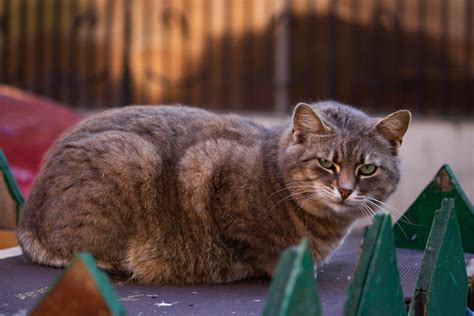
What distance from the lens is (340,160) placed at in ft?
8.96

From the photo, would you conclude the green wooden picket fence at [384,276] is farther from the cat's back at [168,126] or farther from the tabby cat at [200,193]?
the cat's back at [168,126]

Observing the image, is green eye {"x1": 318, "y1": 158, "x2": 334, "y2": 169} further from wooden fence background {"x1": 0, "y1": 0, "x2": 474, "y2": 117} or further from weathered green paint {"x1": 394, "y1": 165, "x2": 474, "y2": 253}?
wooden fence background {"x1": 0, "y1": 0, "x2": 474, "y2": 117}

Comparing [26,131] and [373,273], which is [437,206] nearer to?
[373,273]

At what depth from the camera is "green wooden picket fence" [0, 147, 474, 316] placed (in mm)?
1573

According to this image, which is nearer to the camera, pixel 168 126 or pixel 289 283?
pixel 289 283

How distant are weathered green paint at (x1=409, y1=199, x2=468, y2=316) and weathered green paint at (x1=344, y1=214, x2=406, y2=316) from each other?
29cm

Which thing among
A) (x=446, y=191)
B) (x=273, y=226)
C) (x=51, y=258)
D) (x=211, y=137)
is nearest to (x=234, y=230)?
(x=273, y=226)

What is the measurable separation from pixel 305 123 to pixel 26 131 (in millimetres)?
2347

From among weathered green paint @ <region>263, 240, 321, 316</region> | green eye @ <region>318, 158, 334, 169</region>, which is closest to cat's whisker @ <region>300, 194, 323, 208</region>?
green eye @ <region>318, 158, 334, 169</region>

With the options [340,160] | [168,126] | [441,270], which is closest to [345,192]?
[340,160]

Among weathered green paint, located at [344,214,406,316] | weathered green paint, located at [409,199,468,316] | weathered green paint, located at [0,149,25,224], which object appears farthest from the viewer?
weathered green paint, located at [0,149,25,224]

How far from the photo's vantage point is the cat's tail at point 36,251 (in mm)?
2766

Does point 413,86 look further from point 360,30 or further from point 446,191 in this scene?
point 446,191

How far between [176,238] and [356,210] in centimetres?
62
